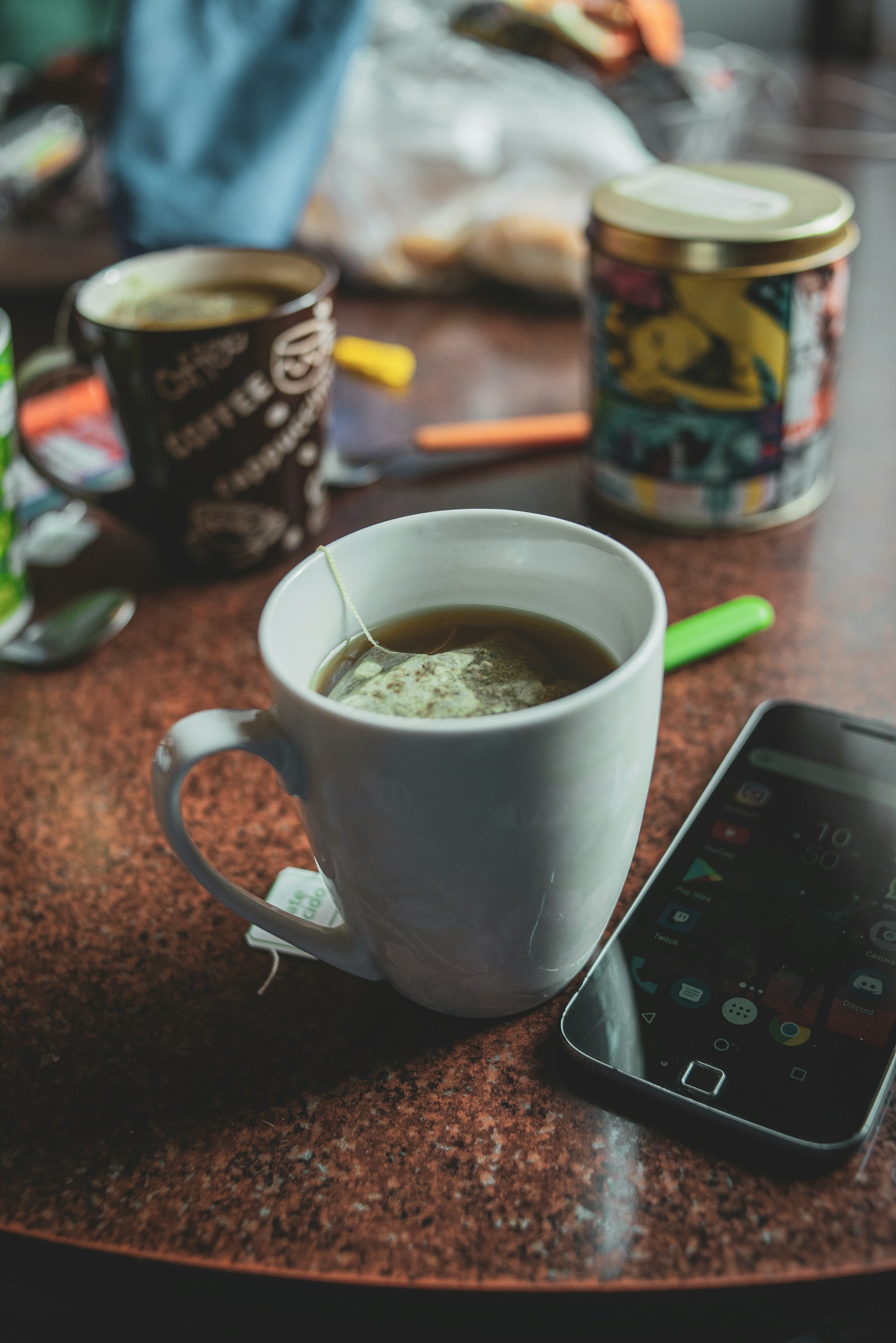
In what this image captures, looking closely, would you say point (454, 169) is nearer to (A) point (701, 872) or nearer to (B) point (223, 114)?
(B) point (223, 114)

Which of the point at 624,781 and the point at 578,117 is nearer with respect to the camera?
the point at 624,781

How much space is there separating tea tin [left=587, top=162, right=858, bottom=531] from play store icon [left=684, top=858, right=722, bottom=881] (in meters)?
0.28

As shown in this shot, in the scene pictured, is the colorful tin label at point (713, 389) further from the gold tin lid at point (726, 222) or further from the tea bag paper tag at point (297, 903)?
the tea bag paper tag at point (297, 903)

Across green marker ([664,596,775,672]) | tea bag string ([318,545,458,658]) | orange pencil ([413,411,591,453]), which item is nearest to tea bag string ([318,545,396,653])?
tea bag string ([318,545,458,658])

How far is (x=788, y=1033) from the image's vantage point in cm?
36

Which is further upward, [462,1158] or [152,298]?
[152,298]

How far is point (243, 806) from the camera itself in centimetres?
51

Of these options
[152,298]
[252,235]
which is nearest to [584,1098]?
[152,298]

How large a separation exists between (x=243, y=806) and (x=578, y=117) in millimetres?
815

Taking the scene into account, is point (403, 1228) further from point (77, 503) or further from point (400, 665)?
point (77, 503)

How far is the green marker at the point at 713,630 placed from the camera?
0.56 metres

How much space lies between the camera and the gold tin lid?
1.82 ft

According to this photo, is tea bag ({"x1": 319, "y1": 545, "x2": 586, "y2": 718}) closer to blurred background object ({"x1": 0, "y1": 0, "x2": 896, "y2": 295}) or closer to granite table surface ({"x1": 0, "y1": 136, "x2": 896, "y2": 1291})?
granite table surface ({"x1": 0, "y1": 136, "x2": 896, "y2": 1291})

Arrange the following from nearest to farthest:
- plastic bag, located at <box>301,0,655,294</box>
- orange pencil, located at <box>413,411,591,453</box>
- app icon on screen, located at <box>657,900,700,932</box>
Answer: app icon on screen, located at <box>657,900,700,932</box> → orange pencil, located at <box>413,411,591,453</box> → plastic bag, located at <box>301,0,655,294</box>
